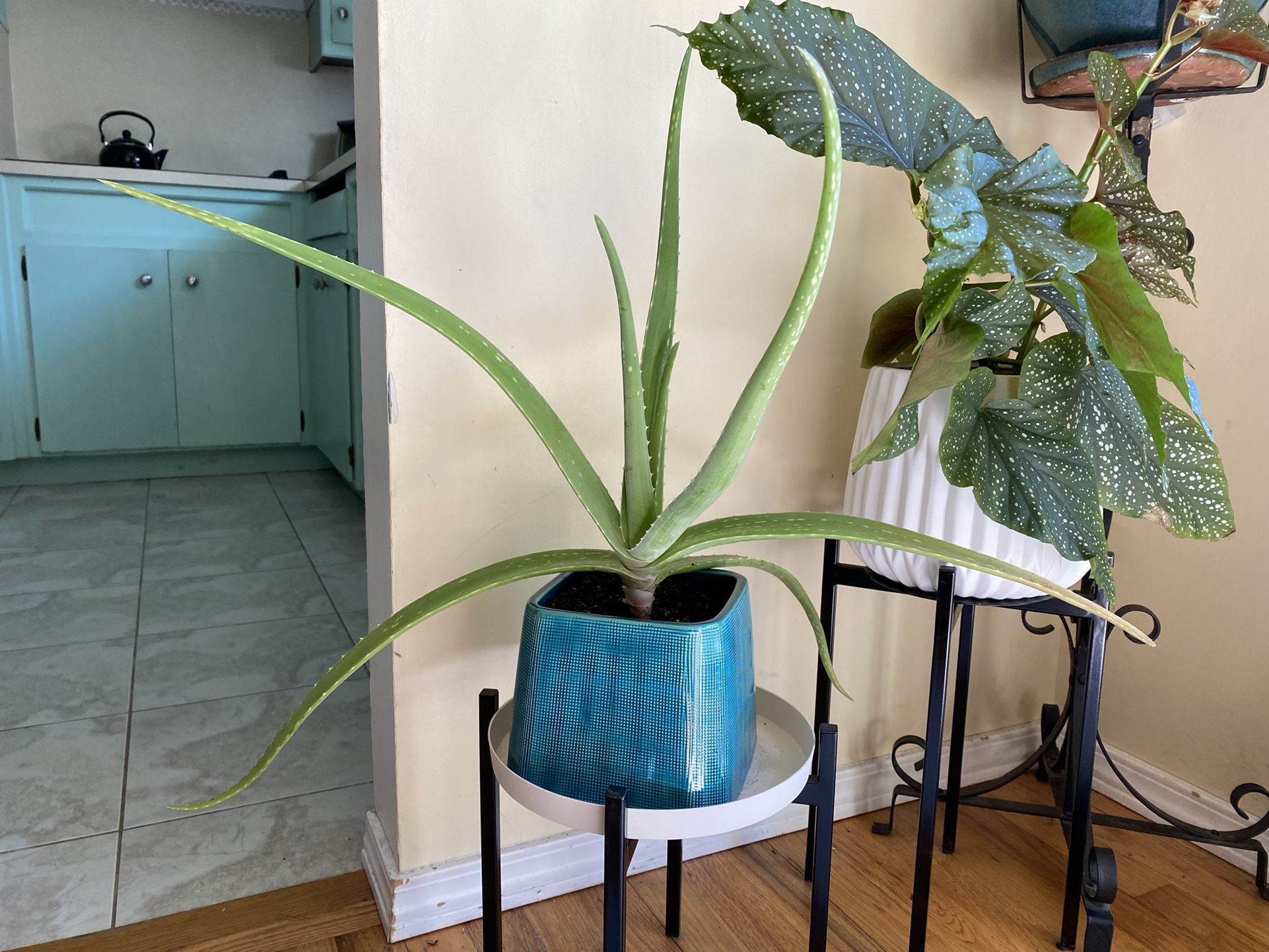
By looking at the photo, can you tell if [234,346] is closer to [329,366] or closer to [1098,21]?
[329,366]

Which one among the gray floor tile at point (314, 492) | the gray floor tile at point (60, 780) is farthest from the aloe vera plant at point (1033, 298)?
the gray floor tile at point (314, 492)

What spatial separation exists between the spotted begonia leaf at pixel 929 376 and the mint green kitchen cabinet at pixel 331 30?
10.1 ft

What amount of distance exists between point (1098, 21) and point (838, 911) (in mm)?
998

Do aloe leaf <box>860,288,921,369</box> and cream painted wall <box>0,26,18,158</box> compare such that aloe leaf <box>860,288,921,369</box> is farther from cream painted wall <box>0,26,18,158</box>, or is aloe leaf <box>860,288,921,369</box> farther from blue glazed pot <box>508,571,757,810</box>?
cream painted wall <box>0,26,18,158</box>

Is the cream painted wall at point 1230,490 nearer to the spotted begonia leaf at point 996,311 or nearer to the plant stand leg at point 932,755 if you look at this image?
the plant stand leg at point 932,755

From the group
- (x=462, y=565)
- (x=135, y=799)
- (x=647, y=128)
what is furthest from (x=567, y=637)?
(x=135, y=799)

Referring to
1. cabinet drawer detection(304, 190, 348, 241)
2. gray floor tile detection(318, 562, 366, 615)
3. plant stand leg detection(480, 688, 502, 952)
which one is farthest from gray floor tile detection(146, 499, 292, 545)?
plant stand leg detection(480, 688, 502, 952)

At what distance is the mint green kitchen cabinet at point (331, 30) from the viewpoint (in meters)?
3.21

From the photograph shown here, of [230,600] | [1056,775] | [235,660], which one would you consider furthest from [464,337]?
[230,600]

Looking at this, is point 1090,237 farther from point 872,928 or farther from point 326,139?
point 326,139

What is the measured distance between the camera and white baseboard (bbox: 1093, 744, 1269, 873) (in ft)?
3.76

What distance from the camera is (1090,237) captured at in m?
0.62

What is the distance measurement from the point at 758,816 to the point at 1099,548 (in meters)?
0.34

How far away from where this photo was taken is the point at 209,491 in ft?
9.53
